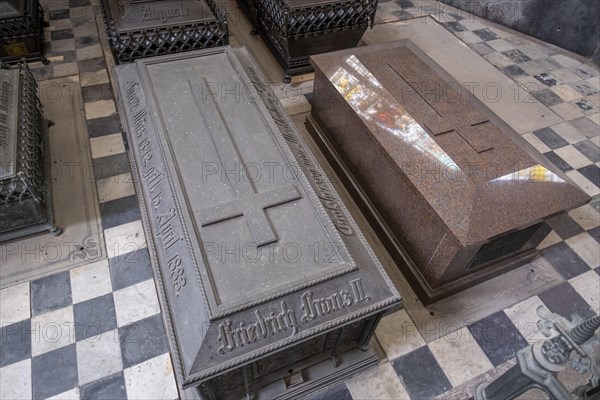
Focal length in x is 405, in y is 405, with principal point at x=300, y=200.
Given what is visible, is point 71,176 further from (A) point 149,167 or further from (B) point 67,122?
(A) point 149,167

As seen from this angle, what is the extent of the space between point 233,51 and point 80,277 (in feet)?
6.36

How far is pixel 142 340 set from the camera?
2.44 metres

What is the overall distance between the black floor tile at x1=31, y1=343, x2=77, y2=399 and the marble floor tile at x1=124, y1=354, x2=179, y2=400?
12.3 inches

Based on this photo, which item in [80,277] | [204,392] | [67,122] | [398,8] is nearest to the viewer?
[204,392]

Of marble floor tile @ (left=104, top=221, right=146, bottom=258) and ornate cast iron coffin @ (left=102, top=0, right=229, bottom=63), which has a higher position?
ornate cast iron coffin @ (left=102, top=0, right=229, bottom=63)

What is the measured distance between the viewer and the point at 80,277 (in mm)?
2680

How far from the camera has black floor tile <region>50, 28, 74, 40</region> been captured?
4.57 m

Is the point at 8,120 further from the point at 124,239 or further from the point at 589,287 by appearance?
the point at 589,287

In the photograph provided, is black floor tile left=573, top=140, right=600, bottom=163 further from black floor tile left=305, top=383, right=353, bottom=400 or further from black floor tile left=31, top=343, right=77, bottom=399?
black floor tile left=31, top=343, right=77, bottom=399

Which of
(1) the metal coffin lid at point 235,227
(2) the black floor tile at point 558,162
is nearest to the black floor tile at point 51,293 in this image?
(1) the metal coffin lid at point 235,227

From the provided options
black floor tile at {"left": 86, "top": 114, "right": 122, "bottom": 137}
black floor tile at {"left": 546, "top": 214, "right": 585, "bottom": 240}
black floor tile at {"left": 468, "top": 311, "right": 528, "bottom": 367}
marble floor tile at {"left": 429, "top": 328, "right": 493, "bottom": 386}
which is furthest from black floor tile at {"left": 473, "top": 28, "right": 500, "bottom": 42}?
black floor tile at {"left": 86, "top": 114, "right": 122, "bottom": 137}

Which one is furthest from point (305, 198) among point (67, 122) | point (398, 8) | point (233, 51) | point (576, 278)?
point (398, 8)

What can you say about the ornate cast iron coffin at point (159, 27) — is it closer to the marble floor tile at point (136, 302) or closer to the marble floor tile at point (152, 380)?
the marble floor tile at point (136, 302)

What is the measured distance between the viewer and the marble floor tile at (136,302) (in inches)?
99.6
